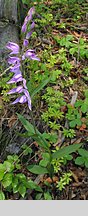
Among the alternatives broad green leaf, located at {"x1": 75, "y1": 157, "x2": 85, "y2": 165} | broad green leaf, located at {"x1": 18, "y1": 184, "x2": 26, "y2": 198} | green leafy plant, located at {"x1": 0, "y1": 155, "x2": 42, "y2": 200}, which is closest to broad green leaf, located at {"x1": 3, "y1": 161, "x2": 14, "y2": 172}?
green leafy plant, located at {"x1": 0, "y1": 155, "x2": 42, "y2": 200}

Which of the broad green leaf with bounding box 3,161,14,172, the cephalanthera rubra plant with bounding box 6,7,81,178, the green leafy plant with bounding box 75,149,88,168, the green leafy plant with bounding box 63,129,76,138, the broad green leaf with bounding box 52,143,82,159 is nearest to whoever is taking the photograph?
the cephalanthera rubra plant with bounding box 6,7,81,178

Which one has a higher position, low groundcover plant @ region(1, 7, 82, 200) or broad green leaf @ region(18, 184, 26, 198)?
low groundcover plant @ region(1, 7, 82, 200)

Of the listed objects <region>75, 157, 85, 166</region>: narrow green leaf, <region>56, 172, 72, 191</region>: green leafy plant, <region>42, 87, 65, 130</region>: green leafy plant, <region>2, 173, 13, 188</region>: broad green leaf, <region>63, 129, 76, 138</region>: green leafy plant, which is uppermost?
<region>42, 87, 65, 130</region>: green leafy plant

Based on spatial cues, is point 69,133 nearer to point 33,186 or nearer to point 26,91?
point 33,186

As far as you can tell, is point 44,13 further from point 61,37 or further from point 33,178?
point 33,178

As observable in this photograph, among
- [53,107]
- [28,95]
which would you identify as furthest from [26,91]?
[53,107]

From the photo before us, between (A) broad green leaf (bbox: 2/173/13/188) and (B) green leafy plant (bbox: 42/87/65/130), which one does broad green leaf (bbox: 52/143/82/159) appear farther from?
(B) green leafy plant (bbox: 42/87/65/130)
